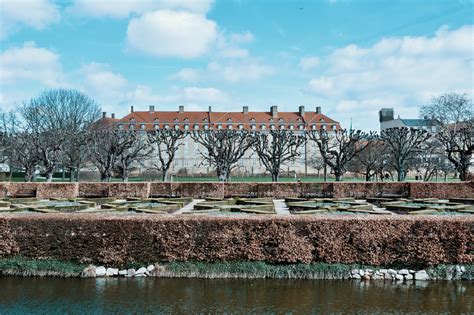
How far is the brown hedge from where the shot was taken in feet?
29.1

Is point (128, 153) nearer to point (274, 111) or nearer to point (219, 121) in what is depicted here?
point (219, 121)

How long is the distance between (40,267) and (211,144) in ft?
95.5

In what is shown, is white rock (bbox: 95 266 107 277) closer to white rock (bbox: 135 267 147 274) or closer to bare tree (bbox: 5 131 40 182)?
white rock (bbox: 135 267 147 274)

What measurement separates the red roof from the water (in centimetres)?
5981

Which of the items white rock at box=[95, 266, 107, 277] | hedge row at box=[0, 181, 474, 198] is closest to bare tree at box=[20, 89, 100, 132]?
hedge row at box=[0, 181, 474, 198]

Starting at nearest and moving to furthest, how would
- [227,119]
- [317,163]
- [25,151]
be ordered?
[25,151] → [317,163] → [227,119]

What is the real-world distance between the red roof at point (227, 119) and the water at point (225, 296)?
196 feet

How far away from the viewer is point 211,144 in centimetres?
3784

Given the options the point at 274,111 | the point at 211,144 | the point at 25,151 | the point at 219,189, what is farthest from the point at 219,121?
the point at 219,189

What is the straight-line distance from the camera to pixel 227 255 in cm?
898

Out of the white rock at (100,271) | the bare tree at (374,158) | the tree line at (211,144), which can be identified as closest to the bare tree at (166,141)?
the tree line at (211,144)

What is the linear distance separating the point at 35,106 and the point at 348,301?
4235 cm

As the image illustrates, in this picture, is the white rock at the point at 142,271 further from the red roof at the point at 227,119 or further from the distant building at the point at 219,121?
the red roof at the point at 227,119

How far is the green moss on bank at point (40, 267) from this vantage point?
29.4ft
